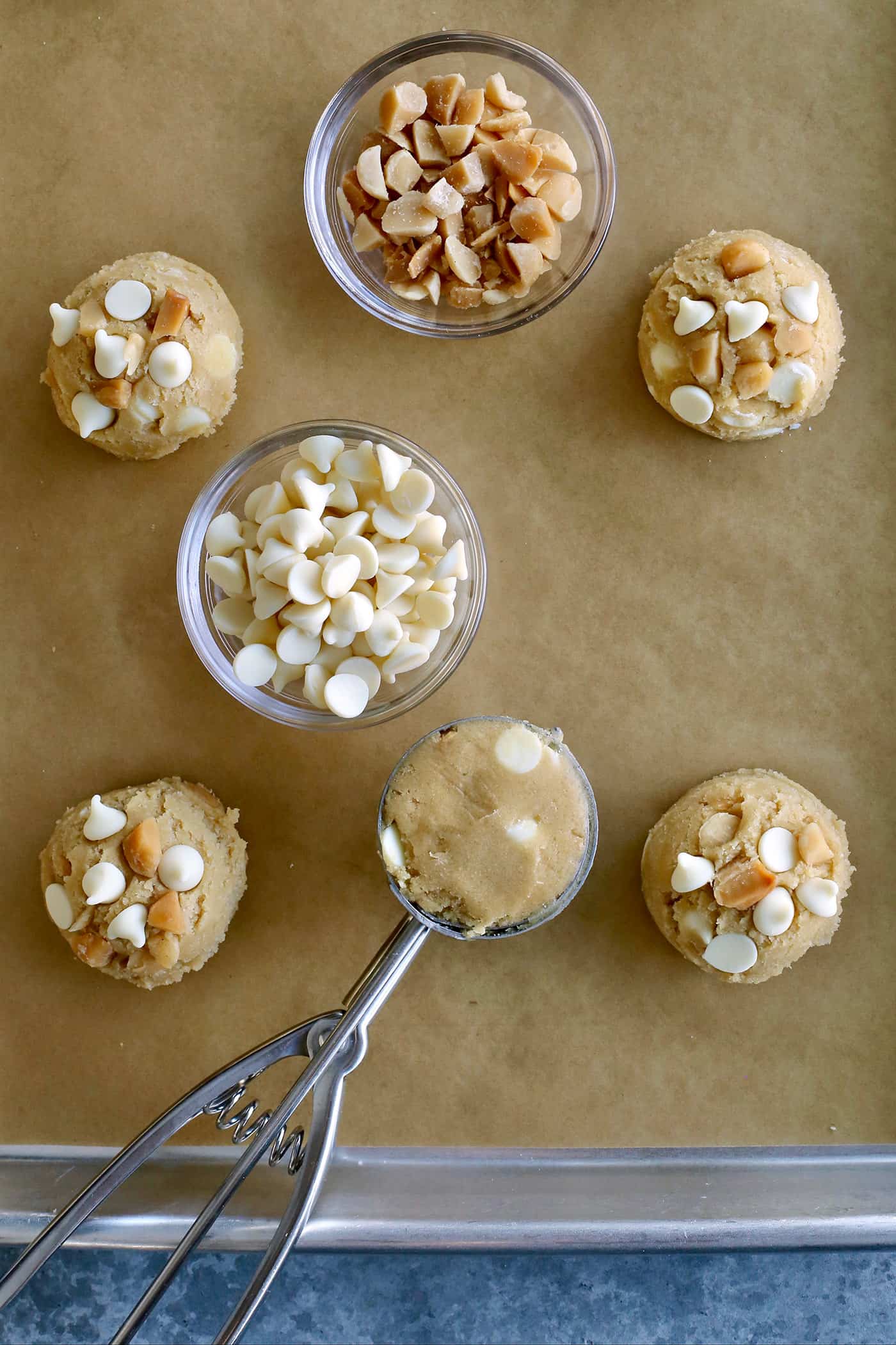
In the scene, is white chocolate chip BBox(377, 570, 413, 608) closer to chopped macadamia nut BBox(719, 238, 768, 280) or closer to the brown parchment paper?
the brown parchment paper

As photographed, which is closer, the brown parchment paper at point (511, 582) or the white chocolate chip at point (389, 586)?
the white chocolate chip at point (389, 586)

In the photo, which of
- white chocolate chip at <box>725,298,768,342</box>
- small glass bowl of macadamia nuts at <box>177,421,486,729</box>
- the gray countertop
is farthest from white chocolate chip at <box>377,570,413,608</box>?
the gray countertop

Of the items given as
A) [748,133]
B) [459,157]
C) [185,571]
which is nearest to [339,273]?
[459,157]

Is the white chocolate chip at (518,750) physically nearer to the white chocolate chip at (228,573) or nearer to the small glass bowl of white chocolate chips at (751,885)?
the small glass bowl of white chocolate chips at (751,885)

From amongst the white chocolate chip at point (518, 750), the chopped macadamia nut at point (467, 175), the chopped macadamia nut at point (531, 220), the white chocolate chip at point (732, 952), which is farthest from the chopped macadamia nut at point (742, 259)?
the white chocolate chip at point (732, 952)

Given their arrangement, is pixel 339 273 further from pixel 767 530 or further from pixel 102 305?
pixel 767 530

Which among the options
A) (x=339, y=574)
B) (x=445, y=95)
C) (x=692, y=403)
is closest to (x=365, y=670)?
(x=339, y=574)
